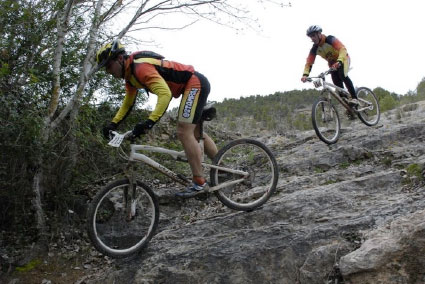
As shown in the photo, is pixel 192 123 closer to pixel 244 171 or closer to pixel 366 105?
pixel 244 171

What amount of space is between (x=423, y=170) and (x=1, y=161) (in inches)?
222

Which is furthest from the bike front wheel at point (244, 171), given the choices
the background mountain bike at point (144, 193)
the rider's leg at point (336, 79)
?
the rider's leg at point (336, 79)

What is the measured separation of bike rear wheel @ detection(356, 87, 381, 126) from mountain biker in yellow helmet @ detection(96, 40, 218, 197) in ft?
18.8

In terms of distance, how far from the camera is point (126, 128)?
305 inches

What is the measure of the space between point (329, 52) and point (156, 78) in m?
5.66

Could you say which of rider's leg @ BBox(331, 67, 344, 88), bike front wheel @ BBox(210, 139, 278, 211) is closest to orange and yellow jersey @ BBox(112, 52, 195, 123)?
bike front wheel @ BBox(210, 139, 278, 211)

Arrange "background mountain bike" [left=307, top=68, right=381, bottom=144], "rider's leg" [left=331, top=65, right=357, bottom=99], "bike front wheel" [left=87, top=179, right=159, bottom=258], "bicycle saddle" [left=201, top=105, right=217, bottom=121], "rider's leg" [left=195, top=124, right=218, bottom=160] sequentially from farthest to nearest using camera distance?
1. "rider's leg" [left=331, top=65, right=357, bottom=99]
2. "background mountain bike" [left=307, top=68, right=381, bottom=144]
3. "rider's leg" [left=195, top=124, right=218, bottom=160]
4. "bicycle saddle" [left=201, top=105, right=217, bottom=121]
5. "bike front wheel" [left=87, top=179, right=159, bottom=258]

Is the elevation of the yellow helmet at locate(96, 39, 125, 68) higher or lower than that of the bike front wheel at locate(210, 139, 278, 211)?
higher

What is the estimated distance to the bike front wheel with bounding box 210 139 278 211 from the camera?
4.96 m

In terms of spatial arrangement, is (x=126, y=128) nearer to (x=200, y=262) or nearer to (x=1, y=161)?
(x=1, y=161)

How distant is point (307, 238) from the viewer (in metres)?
4.09

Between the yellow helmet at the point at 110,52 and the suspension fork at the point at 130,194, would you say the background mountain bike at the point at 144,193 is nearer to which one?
the suspension fork at the point at 130,194

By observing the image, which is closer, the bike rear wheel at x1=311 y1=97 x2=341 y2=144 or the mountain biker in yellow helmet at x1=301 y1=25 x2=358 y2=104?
the bike rear wheel at x1=311 y1=97 x2=341 y2=144

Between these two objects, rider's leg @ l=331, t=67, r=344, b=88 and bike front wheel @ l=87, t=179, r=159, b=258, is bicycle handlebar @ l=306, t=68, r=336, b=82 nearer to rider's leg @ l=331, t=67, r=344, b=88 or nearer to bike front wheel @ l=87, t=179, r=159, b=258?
rider's leg @ l=331, t=67, r=344, b=88
